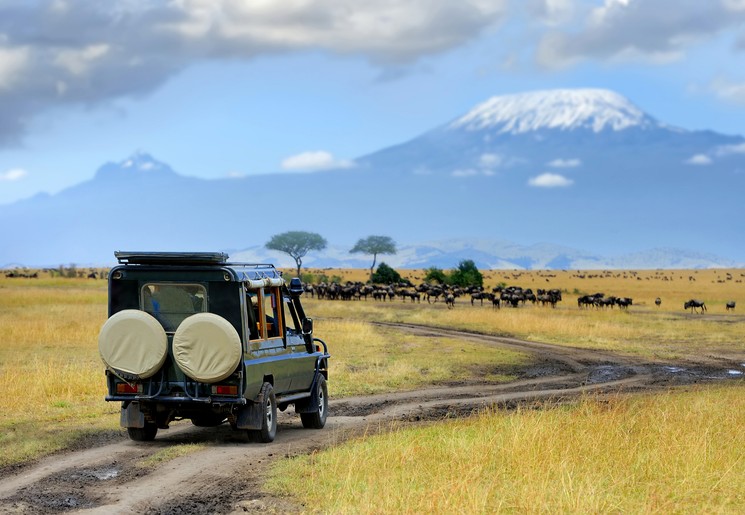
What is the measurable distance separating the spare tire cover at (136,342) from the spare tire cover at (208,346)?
35 cm

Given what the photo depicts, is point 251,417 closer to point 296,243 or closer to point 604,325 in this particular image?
point 604,325

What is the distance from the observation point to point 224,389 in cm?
1468

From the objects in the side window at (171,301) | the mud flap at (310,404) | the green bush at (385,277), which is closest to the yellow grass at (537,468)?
the mud flap at (310,404)

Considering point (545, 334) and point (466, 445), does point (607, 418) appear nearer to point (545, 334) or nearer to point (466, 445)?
point (466, 445)

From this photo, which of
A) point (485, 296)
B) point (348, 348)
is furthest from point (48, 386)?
point (485, 296)

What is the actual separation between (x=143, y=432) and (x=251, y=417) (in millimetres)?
1917

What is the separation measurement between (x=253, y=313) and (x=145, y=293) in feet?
5.52

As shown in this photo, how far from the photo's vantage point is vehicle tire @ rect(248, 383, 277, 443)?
15.3 meters

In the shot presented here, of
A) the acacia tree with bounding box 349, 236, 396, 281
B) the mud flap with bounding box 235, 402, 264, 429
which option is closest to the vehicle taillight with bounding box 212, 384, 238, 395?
the mud flap with bounding box 235, 402, 264, 429

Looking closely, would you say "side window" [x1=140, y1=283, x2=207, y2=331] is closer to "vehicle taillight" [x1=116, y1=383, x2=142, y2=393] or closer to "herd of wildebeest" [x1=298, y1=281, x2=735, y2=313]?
"vehicle taillight" [x1=116, y1=383, x2=142, y2=393]

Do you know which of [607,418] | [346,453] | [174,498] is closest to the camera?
[174,498]

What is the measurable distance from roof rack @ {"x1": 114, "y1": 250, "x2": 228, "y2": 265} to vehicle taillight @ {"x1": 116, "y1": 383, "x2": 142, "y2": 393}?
1871 millimetres

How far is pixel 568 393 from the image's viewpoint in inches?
921

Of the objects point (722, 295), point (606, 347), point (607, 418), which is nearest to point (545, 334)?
point (606, 347)
